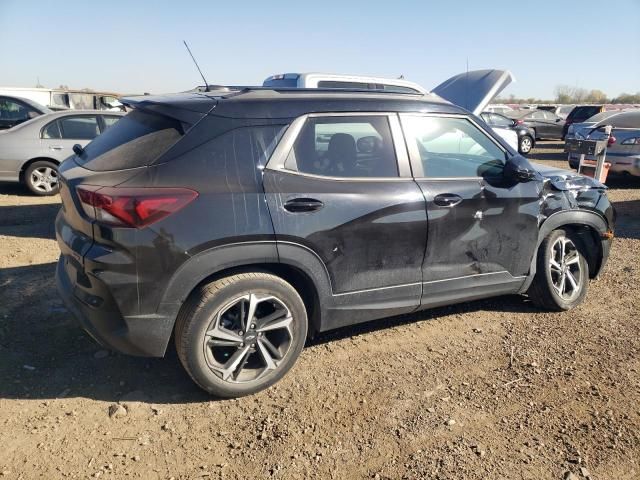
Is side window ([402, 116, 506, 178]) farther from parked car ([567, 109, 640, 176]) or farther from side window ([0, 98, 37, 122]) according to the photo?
side window ([0, 98, 37, 122])

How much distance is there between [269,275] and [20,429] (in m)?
1.58

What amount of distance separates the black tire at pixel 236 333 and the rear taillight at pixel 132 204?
0.50 meters

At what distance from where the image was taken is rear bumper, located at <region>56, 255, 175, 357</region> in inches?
106

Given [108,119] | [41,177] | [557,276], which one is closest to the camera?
[557,276]

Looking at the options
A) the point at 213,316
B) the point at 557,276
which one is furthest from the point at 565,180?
the point at 213,316

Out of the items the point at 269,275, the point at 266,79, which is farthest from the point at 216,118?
the point at 266,79

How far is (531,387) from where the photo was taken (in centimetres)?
320

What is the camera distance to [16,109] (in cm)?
1051

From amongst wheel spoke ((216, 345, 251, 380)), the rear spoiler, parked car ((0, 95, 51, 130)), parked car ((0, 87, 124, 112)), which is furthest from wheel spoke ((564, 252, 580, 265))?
parked car ((0, 87, 124, 112))

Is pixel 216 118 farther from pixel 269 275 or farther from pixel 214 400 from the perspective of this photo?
pixel 214 400

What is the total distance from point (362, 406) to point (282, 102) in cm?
191

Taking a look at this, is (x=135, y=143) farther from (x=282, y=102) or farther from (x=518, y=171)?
(x=518, y=171)

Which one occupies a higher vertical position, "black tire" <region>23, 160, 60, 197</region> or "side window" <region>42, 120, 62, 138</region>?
"side window" <region>42, 120, 62, 138</region>

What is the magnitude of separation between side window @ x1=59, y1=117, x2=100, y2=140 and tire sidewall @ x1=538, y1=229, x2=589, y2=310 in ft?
24.2
